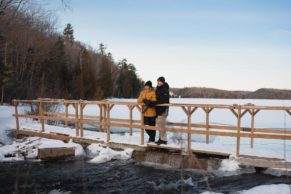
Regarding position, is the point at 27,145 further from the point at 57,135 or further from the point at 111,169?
the point at 111,169

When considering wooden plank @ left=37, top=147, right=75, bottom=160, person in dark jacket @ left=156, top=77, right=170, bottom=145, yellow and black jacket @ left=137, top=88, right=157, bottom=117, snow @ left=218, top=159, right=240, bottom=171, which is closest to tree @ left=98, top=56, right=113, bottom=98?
wooden plank @ left=37, top=147, right=75, bottom=160

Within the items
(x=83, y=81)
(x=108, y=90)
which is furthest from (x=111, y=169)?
(x=108, y=90)

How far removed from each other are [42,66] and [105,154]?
38.8 meters

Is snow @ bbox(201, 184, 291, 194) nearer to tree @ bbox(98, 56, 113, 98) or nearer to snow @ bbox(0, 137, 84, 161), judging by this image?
snow @ bbox(0, 137, 84, 161)

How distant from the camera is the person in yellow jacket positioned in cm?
964

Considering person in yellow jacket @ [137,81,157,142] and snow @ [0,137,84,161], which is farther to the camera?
snow @ [0,137,84,161]

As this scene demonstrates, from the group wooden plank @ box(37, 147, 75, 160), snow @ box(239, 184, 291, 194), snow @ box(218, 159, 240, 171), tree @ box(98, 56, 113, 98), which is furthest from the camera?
tree @ box(98, 56, 113, 98)

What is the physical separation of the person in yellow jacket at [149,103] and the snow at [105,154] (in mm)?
895

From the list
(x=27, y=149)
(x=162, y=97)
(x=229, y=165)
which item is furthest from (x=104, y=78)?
(x=229, y=165)

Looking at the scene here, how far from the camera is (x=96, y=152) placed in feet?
35.3

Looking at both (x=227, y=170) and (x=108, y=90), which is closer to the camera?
Result: (x=227, y=170)

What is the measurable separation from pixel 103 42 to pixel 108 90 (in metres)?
36.7

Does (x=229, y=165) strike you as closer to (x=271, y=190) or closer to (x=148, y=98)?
(x=271, y=190)

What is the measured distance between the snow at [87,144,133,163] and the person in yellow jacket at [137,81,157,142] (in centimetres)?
90
